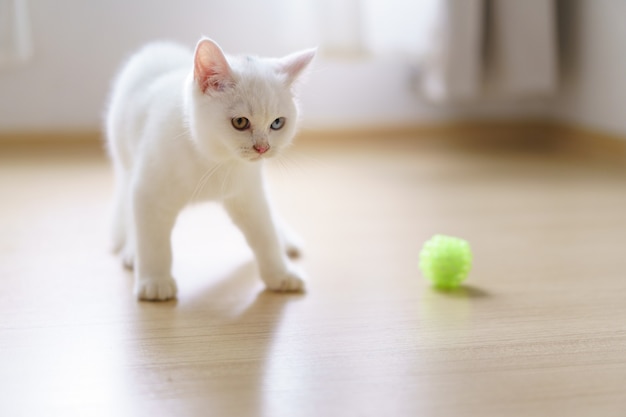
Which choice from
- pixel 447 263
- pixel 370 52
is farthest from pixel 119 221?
pixel 370 52

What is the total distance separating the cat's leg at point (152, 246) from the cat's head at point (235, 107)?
163mm

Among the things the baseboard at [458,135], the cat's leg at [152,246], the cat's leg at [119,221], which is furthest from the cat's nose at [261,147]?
the baseboard at [458,135]

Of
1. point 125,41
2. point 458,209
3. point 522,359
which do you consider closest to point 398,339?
point 522,359

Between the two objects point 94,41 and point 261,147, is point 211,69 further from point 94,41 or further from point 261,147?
point 94,41

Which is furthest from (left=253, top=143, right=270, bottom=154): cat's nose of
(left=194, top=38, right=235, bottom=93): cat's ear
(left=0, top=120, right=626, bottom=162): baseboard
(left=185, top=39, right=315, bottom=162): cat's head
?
(left=0, top=120, right=626, bottom=162): baseboard

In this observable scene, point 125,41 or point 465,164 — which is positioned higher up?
point 125,41

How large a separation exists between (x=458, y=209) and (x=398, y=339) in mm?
964

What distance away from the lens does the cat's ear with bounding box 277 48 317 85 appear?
1336 millimetres

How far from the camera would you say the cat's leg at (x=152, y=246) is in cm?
138

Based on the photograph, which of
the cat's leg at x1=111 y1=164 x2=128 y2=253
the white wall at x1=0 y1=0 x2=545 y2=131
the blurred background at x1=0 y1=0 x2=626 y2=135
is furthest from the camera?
the white wall at x1=0 y1=0 x2=545 y2=131

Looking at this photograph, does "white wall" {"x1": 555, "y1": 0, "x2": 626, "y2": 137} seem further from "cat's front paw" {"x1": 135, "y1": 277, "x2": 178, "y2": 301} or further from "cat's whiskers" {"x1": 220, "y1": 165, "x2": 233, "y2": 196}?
"cat's front paw" {"x1": 135, "y1": 277, "x2": 178, "y2": 301}

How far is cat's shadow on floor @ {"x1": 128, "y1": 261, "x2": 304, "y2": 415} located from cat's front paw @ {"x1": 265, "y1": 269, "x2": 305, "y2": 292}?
0.8 inches

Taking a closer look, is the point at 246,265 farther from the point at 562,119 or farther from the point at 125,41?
the point at 562,119

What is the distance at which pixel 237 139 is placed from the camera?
1263mm
